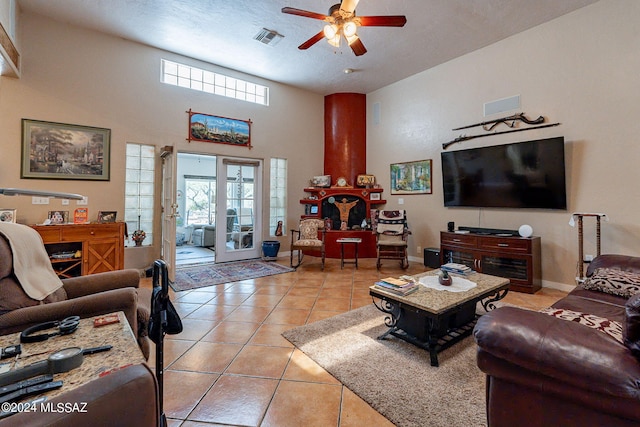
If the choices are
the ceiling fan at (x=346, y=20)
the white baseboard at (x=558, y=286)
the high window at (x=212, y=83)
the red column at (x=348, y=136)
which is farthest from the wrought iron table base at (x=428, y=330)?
the high window at (x=212, y=83)

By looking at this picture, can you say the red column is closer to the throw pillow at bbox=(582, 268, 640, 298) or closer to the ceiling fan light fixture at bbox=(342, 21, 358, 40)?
the ceiling fan light fixture at bbox=(342, 21, 358, 40)

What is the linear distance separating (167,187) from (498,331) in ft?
14.9

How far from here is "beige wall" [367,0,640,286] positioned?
3232 millimetres

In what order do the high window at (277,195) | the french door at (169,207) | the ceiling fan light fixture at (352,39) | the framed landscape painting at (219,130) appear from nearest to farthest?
the ceiling fan light fixture at (352,39) → the french door at (169,207) → the framed landscape painting at (219,130) → the high window at (277,195)

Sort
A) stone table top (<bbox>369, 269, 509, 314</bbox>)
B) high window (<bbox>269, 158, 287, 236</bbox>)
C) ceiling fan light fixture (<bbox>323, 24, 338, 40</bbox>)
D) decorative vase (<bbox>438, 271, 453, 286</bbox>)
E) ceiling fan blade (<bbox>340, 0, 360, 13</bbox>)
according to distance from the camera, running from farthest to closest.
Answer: high window (<bbox>269, 158, 287, 236</bbox>)
ceiling fan light fixture (<bbox>323, 24, 338, 40</bbox>)
ceiling fan blade (<bbox>340, 0, 360, 13</bbox>)
decorative vase (<bbox>438, 271, 453, 286</bbox>)
stone table top (<bbox>369, 269, 509, 314</bbox>)

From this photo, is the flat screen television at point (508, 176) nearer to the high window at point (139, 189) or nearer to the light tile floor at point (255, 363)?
the light tile floor at point (255, 363)

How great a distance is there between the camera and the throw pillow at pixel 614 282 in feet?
6.81

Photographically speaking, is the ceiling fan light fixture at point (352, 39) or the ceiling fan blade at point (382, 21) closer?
the ceiling fan blade at point (382, 21)

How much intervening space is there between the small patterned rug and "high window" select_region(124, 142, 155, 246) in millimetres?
891

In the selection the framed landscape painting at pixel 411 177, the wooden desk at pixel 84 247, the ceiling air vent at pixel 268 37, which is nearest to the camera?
the wooden desk at pixel 84 247

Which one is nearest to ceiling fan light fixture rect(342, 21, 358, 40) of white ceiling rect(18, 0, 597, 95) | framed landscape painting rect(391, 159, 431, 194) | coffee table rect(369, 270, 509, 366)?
white ceiling rect(18, 0, 597, 95)

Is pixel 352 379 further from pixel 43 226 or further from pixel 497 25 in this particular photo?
pixel 497 25

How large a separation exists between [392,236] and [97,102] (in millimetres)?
5177

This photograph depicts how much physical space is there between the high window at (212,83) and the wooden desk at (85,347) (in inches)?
186
